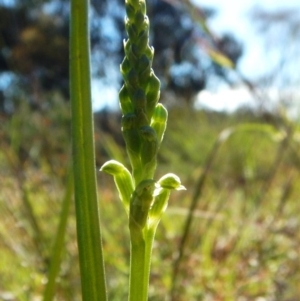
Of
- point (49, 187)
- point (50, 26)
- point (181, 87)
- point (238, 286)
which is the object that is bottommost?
point (238, 286)

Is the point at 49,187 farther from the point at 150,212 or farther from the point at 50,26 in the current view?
the point at 50,26

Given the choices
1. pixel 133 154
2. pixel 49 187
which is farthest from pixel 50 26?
pixel 133 154

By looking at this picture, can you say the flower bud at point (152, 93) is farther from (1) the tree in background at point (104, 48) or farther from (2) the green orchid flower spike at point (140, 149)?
(1) the tree in background at point (104, 48)

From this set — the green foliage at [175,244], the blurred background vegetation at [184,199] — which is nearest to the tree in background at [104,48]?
the blurred background vegetation at [184,199]

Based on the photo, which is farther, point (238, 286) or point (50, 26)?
point (50, 26)

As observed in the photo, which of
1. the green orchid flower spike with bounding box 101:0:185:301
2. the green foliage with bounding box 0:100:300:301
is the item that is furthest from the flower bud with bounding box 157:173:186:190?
the green foliage with bounding box 0:100:300:301

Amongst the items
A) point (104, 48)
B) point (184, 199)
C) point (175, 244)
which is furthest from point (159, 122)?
point (104, 48)

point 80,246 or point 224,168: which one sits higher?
point 224,168

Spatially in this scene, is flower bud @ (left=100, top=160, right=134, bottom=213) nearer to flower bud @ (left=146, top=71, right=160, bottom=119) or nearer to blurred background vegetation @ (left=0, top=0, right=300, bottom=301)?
flower bud @ (left=146, top=71, right=160, bottom=119)

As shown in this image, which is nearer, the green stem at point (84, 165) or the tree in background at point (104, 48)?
the green stem at point (84, 165)
